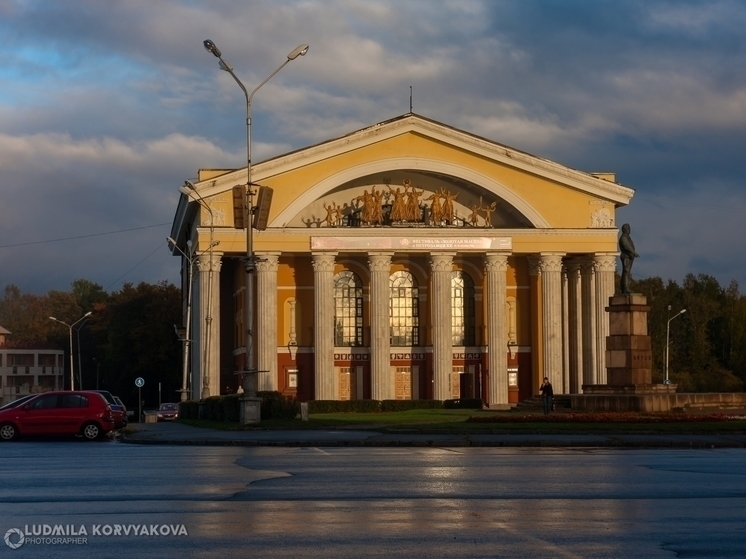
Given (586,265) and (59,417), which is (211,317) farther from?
(59,417)

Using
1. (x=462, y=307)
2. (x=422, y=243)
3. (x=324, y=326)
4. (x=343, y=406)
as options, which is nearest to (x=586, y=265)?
(x=462, y=307)

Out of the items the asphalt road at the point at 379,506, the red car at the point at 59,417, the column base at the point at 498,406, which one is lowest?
the column base at the point at 498,406

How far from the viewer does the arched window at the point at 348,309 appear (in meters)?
75.3

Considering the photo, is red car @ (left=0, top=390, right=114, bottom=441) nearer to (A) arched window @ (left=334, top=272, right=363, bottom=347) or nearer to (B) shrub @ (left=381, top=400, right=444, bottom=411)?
(B) shrub @ (left=381, top=400, right=444, bottom=411)

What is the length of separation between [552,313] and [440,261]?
7.01m

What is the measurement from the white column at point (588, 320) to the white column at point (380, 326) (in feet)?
38.4

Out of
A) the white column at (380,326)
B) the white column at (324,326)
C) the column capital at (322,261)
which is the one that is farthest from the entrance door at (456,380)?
the column capital at (322,261)

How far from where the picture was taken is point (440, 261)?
70.4 meters

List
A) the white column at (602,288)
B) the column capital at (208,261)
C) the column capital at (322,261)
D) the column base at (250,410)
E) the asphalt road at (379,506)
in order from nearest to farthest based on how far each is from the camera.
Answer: the asphalt road at (379,506) < the column base at (250,410) < the column capital at (208,261) < the column capital at (322,261) < the white column at (602,288)

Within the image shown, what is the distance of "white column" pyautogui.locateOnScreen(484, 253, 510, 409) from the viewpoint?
232 feet

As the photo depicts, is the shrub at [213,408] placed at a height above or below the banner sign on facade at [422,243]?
below

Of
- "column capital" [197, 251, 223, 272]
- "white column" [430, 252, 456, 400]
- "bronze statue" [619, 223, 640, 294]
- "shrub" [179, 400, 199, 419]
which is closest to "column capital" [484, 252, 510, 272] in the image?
"white column" [430, 252, 456, 400]

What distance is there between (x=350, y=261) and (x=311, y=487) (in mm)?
57676

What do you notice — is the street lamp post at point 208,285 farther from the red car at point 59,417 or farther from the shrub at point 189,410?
the red car at point 59,417
